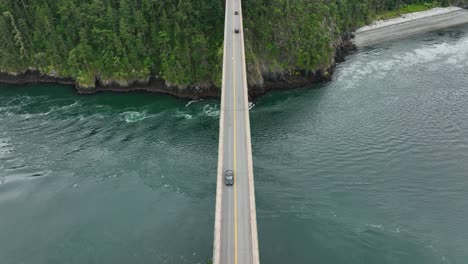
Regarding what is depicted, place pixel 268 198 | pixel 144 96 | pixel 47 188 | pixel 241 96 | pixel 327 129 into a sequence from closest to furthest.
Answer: pixel 268 198 < pixel 47 188 < pixel 241 96 < pixel 327 129 < pixel 144 96

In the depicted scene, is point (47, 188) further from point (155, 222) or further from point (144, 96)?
point (144, 96)

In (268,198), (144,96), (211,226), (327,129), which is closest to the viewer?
(211,226)

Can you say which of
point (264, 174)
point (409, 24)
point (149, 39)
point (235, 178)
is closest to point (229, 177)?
point (235, 178)

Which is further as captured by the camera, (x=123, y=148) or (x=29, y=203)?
(x=123, y=148)

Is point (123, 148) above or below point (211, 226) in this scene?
above

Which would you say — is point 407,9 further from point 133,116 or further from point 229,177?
point 229,177

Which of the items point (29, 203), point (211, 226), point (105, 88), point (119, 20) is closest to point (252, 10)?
point (119, 20)

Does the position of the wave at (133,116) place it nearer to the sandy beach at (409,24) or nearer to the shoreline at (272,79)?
the shoreline at (272,79)

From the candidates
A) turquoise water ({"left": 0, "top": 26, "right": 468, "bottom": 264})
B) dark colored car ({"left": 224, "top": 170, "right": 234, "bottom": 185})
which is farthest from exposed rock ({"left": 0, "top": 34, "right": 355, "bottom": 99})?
dark colored car ({"left": 224, "top": 170, "right": 234, "bottom": 185})

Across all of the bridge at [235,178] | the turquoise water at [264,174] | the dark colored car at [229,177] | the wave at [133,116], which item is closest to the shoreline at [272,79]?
the turquoise water at [264,174]
